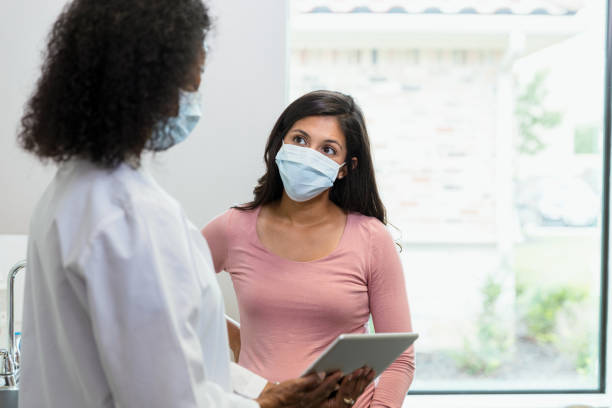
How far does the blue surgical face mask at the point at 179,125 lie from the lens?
30.8 inches

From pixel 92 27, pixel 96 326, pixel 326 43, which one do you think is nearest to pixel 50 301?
pixel 96 326

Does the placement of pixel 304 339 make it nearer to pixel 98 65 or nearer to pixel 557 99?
pixel 98 65

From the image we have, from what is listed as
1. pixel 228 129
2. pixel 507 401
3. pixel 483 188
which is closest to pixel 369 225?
pixel 228 129

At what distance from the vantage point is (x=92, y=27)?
727mm

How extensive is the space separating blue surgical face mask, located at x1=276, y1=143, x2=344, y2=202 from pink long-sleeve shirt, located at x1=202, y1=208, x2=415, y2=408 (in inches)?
5.7

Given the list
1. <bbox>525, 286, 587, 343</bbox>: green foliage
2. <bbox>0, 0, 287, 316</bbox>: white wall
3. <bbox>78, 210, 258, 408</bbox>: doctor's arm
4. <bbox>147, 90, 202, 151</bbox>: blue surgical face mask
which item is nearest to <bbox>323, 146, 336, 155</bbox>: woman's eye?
<bbox>0, 0, 287, 316</bbox>: white wall

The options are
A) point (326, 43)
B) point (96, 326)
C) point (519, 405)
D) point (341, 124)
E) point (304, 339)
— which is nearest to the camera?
point (96, 326)

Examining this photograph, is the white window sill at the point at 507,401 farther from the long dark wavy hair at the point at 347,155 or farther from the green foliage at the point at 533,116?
the green foliage at the point at 533,116

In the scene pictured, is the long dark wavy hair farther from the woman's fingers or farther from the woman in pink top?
the woman's fingers

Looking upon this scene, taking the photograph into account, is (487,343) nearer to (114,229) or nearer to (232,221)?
(232,221)

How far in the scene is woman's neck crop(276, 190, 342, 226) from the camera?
1.57 metres

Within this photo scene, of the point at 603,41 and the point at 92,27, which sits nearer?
the point at 92,27

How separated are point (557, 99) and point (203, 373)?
12.8 ft

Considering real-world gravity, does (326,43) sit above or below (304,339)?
above
